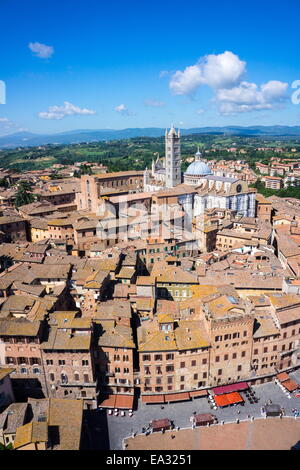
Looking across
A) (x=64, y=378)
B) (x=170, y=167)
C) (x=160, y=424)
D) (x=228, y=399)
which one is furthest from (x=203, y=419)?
(x=170, y=167)

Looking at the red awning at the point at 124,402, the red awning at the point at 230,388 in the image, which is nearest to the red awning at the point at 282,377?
the red awning at the point at 230,388

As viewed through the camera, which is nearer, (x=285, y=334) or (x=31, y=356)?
(x=31, y=356)

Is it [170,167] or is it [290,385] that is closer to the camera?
[290,385]

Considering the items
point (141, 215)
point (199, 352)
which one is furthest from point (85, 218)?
point (199, 352)

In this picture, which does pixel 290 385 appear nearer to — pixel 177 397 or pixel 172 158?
pixel 177 397

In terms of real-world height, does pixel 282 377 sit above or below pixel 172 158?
below
